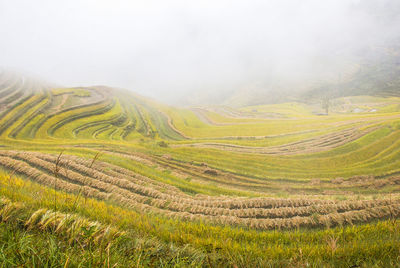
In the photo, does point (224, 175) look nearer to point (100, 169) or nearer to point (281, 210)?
point (281, 210)

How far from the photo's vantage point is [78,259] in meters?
1.86

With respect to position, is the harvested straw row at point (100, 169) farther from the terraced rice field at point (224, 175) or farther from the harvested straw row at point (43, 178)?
the harvested straw row at point (43, 178)

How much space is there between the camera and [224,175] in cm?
1653

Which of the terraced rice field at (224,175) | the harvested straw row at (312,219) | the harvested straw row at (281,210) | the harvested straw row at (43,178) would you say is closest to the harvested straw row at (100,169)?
the terraced rice field at (224,175)

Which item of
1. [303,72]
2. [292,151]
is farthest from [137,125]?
[303,72]

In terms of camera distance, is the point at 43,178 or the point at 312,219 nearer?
the point at 312,219

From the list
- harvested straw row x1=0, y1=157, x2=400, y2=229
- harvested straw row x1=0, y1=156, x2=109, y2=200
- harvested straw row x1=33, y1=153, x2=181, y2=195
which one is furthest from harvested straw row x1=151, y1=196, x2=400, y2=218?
harvested straw row x1=0, y1=156, x2=109, y2=200

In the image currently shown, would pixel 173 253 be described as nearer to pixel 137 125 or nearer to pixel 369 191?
pixel 369 191

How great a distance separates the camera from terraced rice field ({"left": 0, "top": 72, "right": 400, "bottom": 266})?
601 cm

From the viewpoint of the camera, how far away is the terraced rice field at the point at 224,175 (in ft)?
19.7

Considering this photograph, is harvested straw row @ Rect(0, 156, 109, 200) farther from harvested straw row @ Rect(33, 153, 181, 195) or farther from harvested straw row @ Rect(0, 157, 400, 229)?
harvested straw row @ Rect(0, 157, 400, 229)

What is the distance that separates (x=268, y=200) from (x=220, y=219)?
327 cm

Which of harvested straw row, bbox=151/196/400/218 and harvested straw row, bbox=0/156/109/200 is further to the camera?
harvested straw row, bbox=0/156/109/200

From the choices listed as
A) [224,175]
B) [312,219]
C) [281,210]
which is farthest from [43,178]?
[224,175]
